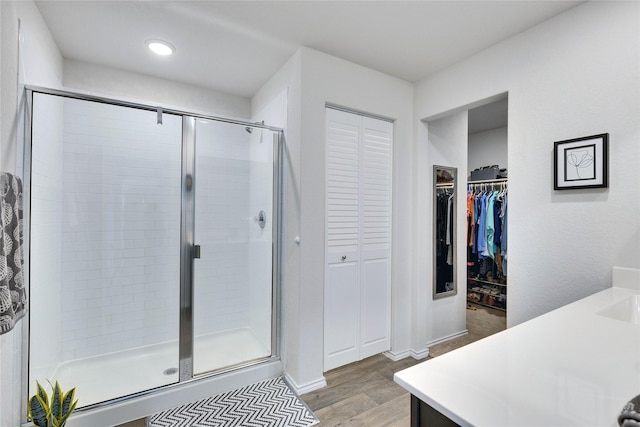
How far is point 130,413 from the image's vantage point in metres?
1.88

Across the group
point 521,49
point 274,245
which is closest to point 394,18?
point 521,49

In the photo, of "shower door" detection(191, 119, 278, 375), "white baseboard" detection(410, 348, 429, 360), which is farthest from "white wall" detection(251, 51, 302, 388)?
"white baseboard" detection(410, 348, 429, 360)

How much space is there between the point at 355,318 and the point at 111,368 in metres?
1.96

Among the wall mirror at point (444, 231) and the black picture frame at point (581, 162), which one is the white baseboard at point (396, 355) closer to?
the wall mirror at point (444, 231)

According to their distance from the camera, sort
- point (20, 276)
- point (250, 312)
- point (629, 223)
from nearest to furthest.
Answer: point (20, 276), point (629, 223), point (250, 312)

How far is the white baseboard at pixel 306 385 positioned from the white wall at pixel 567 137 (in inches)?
56.5

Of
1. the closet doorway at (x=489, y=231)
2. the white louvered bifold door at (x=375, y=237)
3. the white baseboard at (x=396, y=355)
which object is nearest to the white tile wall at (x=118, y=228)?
the white louvered bifold door at (x=375, y=237)

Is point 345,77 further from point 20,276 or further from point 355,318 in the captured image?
point 20,276

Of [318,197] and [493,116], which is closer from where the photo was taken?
[318,197]

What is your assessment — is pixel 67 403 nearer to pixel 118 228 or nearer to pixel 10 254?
pixel 10 254

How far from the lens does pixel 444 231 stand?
301 centimetres

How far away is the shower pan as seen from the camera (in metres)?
2.09

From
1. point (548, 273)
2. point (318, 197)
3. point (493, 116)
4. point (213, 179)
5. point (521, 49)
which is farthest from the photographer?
point (493, 116)

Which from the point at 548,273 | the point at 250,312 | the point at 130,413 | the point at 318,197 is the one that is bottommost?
the point at 130,413
